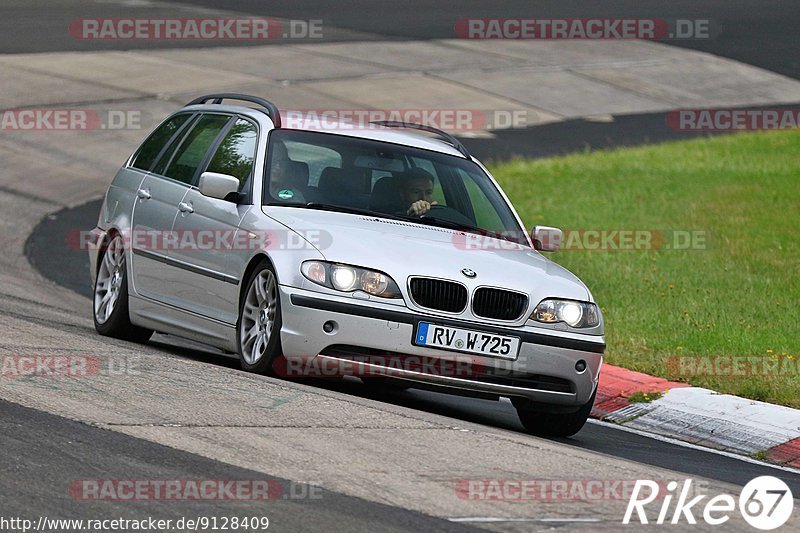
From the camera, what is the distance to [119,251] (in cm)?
1077

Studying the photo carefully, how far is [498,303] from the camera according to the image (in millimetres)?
8656

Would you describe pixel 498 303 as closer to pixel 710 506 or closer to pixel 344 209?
pixel 344 209

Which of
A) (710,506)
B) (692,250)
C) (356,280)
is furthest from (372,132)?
(692,250)

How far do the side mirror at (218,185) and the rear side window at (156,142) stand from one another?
1.70 meters

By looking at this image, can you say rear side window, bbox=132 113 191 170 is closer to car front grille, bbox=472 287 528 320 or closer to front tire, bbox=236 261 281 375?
front tire, bbox=236 261 281 375

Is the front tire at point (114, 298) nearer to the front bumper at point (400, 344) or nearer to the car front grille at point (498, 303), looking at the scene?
the front bumper at point (400, 344)

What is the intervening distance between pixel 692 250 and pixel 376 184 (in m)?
7.83

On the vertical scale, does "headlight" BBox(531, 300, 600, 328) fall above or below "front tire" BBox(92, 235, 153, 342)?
above

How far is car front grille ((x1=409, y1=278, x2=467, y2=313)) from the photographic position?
8.52 metres

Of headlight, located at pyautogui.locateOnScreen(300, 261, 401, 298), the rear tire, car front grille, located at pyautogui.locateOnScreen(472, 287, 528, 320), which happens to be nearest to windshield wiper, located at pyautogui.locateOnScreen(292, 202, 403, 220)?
headlight, located at pyautogui.locateOnScreen(300, 261, 401, 298)

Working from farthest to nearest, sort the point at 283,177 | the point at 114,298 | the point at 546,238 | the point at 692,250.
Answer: the point at 692,250 < the point at 114,298 < the point at 546,238 < the point at 283,177

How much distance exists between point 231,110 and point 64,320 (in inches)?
94.5

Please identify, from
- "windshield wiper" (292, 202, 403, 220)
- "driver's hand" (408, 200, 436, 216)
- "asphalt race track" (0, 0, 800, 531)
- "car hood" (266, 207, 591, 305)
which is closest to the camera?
"asphalt race track" (0, 0, 800, 531)

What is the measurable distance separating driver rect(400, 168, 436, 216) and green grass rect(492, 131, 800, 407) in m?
2.80
